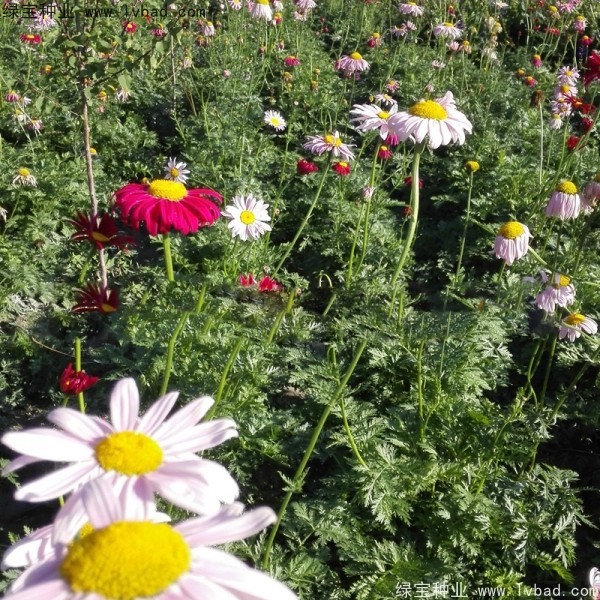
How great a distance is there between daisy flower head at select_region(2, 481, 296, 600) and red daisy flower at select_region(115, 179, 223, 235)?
1.17m

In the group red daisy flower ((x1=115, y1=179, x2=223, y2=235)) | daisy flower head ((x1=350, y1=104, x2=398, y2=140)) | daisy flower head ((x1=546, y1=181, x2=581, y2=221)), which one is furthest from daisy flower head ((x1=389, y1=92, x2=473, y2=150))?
red daisy flower ((x1=115, y1=179, x2=223, y2=235))

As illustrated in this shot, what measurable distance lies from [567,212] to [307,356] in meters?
1.09

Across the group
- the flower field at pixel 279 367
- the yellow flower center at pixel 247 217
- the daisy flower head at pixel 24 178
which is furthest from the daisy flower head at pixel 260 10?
the yellow flower center at pixel 247 217

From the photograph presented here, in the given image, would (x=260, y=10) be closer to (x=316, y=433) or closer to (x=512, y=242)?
(x=512, y=242)

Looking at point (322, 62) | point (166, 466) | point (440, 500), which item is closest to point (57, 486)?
point (166, 466)

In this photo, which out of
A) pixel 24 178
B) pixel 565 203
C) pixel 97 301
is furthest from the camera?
pixel 24 178

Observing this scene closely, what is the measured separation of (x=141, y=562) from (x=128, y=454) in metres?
0.21

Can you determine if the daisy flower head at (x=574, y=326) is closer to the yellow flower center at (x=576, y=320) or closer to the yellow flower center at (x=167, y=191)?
the yellow flower center at (x=576, y=320)

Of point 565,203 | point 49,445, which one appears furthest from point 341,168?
point 49,445

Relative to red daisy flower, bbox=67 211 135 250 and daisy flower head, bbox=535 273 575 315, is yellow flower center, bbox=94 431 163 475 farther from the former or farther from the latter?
daisy flower head, bbox=535 273 575 315

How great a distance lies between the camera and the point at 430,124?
2082mm

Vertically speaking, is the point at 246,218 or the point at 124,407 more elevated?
the point at 124,407

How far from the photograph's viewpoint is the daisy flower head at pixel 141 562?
593 millimetres

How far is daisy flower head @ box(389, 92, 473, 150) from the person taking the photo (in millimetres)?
2055
